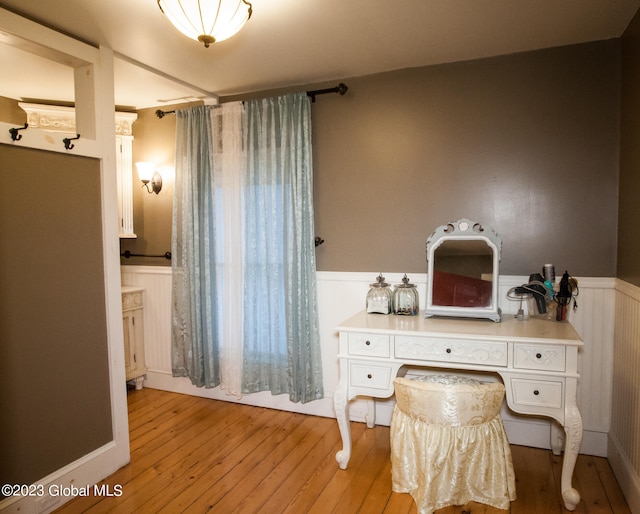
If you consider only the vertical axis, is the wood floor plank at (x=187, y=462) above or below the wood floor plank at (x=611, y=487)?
below

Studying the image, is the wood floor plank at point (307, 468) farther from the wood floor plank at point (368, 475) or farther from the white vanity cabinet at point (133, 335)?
the white vanity cabinet at point (133, 335)

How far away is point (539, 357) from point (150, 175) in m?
3.16

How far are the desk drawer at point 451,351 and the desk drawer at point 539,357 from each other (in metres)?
0.06

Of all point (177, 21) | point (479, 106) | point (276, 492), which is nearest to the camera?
point (177, 21)

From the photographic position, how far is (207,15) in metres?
1.70

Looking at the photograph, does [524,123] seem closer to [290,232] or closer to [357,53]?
[357,53]

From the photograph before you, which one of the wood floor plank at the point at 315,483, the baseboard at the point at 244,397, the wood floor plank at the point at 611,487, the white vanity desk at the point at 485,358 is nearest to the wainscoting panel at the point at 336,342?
the baseboard at the point at 244,397

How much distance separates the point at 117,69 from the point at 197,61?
0.55 m

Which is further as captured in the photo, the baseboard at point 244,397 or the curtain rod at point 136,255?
the curtain rod at point 136,255

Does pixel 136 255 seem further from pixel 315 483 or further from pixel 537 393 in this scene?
pixel 537 393

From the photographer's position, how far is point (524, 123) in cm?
261

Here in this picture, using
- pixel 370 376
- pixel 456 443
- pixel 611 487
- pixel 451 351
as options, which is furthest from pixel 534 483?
pixel 370 376

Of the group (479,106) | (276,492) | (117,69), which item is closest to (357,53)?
(479,106)

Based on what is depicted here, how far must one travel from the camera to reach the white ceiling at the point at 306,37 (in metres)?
2.08
